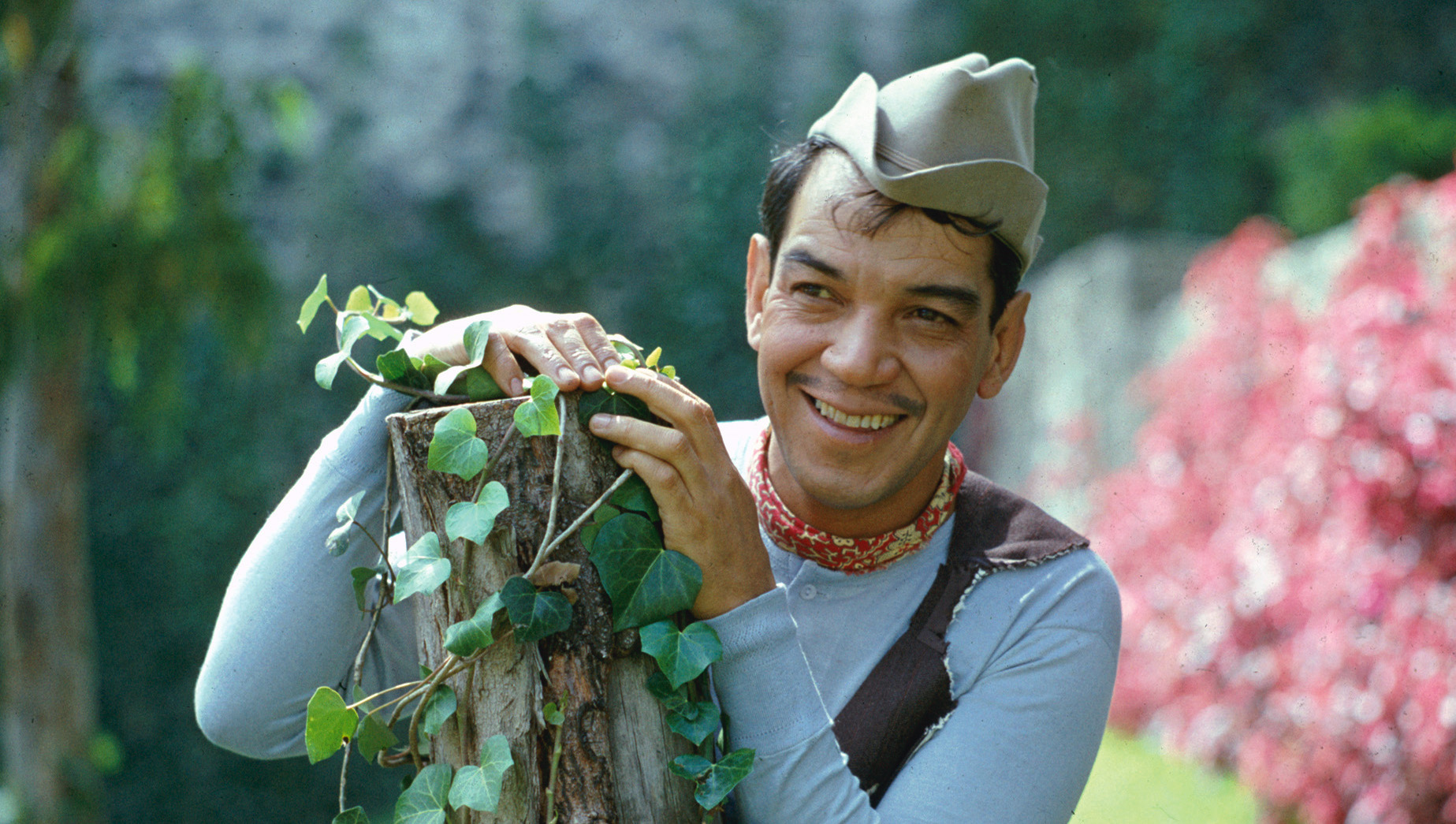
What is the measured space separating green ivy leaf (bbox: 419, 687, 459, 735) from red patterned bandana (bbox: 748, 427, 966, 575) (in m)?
0.51

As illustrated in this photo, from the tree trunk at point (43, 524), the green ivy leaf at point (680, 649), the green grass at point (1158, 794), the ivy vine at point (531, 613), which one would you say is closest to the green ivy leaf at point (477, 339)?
the ivy vine at point (531, 613)

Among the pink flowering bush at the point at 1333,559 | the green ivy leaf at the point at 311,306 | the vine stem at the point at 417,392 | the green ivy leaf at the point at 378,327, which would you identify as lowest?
the pink flowering bush at the point at 1333,559

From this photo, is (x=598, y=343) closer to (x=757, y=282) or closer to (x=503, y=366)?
(x=503, y=366)

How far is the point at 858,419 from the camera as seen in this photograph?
Answer: 4.84 ft

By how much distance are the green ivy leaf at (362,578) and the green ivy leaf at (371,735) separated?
0.15 m

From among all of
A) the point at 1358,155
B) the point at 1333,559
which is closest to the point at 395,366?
the point at 1333,559

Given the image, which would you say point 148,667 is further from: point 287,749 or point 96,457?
point 287,749

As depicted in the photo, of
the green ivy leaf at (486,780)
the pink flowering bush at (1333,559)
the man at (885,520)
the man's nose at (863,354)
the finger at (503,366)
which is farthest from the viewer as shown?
the pink flowering bush at (1333,559)

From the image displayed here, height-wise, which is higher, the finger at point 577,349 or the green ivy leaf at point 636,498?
the finger at point 577,349

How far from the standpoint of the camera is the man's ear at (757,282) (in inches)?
65.4

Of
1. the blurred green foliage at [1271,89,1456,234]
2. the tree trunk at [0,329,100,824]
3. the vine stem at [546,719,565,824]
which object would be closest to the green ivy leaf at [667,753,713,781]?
the vine stem at [546,719,565,824]

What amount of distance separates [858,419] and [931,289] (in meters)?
0.18

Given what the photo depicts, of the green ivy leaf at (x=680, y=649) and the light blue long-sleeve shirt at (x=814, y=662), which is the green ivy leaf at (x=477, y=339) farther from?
the green ivy leaf at (x=680, y=649)

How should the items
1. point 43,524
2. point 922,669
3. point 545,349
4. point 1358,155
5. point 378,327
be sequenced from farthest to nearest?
point 1358,155, point 43,524, point 922,669, point 378,327, point 545,349
